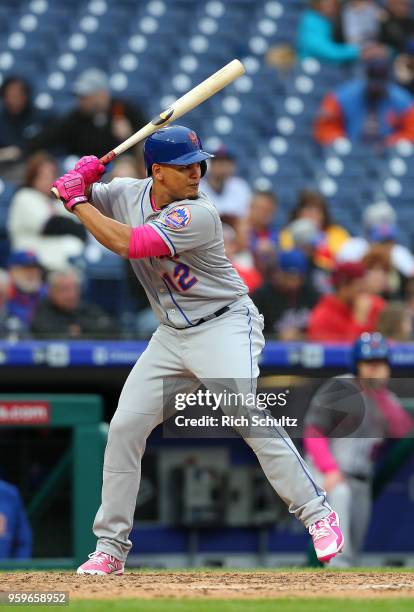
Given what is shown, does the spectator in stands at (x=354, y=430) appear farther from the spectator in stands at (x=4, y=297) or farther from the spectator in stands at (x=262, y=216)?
the spectator in stands at (x=262, y=216)

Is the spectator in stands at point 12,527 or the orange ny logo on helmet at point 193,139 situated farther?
the spectator in stands at point 12,527

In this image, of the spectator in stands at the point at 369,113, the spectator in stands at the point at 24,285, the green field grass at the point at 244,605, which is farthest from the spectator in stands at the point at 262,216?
the green field grass at the point at 244,605

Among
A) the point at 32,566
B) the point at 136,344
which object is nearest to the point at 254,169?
the point at 136,344

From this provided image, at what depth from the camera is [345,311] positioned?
6695mm

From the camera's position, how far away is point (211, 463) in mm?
6191

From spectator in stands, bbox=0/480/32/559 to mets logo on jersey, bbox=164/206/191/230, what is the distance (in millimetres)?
1821

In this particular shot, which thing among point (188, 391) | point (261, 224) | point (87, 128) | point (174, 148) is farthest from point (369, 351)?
point (87, 128)

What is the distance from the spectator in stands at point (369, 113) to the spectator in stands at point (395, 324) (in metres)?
3.79

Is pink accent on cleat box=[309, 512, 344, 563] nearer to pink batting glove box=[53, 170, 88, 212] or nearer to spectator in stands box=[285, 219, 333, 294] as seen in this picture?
pink batting glove box=[53, 170, 88, 212]

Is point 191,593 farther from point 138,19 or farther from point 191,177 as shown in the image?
point 138,19

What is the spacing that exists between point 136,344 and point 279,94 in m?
4.97

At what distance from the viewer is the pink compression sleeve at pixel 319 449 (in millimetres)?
5586

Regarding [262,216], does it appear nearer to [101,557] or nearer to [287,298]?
[287,298]

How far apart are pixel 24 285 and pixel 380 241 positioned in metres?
2.71
